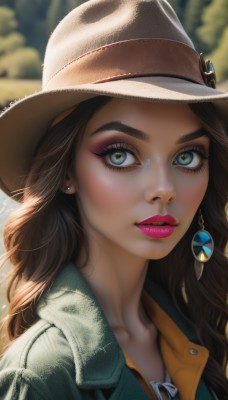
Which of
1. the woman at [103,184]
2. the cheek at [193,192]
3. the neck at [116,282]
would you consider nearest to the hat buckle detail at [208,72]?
the woman at [103,184]

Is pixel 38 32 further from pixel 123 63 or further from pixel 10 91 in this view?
pixel 123 63

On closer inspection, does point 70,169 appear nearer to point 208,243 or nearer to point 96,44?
point 96,44

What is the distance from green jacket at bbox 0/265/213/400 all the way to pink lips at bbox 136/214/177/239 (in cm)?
20

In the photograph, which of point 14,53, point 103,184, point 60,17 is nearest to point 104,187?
point 103,184

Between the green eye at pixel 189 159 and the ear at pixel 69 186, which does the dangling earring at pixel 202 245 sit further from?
the ear at pixel 69 186

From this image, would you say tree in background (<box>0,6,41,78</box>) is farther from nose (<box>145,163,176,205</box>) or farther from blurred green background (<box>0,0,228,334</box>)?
nose (<box>145,163,176,205</box>)

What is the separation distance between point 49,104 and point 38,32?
5.94 meters

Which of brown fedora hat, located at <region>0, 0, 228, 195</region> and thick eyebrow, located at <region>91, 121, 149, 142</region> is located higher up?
brown fedora hat, located at <region>0, 0, 228, 195</region>

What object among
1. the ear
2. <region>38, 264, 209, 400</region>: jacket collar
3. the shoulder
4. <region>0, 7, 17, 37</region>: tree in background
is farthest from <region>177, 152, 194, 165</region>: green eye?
<region>0, 7, 17, 37</region>: tree in background

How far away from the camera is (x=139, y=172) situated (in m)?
1.28

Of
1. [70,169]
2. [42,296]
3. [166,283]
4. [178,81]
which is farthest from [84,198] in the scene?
[166,283]

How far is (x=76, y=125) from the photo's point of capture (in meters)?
1.32

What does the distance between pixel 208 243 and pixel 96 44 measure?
0.64 metres

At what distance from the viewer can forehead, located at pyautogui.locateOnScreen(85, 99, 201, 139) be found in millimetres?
1257
